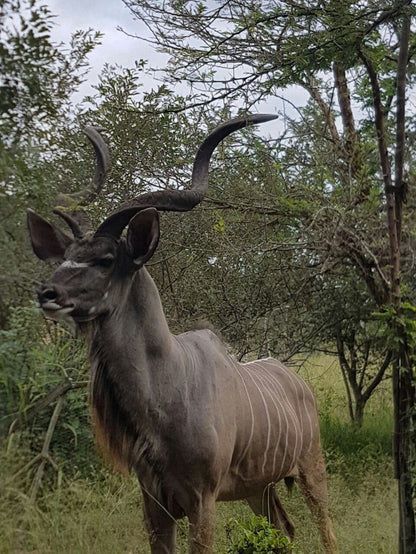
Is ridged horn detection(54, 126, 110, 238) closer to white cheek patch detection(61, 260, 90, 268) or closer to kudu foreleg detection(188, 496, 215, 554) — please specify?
white cheek patch detection(61, 260, 90, 268)

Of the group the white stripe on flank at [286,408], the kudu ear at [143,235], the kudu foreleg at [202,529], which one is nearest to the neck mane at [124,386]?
the kudu ear at [143,235]

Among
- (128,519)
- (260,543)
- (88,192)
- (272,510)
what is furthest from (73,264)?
(272,510)

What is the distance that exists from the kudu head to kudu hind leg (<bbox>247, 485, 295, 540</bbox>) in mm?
1644

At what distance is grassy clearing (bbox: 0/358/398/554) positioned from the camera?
92.7 inches

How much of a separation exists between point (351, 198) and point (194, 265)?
1.65 m

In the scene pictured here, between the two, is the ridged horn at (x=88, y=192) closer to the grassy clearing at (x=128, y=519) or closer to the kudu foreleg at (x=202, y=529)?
the grassy clearing at (x=128, y=519)

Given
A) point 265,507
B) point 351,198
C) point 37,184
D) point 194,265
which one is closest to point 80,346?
point 194,265

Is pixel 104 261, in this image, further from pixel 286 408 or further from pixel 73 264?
pixel 286 408

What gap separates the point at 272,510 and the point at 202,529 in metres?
1.21

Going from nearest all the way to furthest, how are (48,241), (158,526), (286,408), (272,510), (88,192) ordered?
(48,241) → (158,526) → (88,192) → (286,408) → (272,510)

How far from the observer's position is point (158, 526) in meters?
3.08

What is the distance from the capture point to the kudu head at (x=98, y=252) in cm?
276

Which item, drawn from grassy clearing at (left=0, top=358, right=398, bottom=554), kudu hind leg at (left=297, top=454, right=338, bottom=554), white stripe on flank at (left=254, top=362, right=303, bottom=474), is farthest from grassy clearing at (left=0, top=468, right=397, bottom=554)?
white stripe on flank at (left=254, top=362, right=303, bottom=474)

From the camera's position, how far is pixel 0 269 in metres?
1.64
